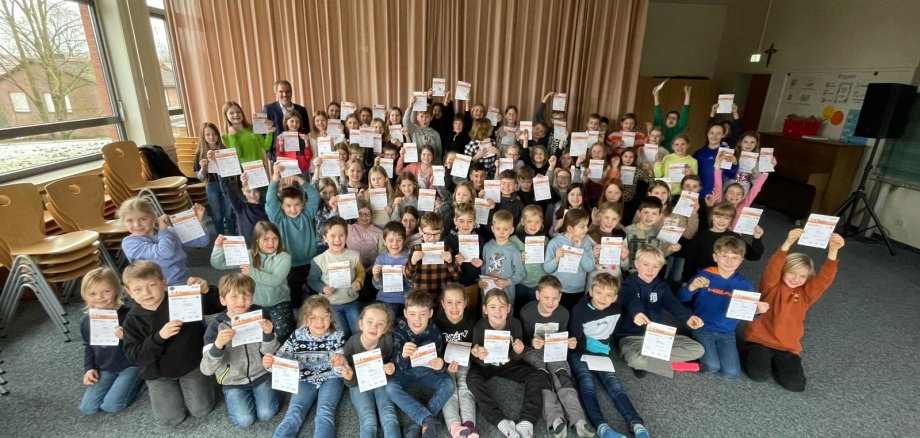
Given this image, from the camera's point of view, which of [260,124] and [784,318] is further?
[260,124]

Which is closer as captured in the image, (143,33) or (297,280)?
(297,280)

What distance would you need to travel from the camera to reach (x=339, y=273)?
2.59 metres

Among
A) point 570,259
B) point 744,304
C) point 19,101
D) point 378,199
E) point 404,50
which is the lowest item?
point 744,304

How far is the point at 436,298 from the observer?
9.40 ft

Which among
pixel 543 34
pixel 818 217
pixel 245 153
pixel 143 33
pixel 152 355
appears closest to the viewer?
pixel 152 355

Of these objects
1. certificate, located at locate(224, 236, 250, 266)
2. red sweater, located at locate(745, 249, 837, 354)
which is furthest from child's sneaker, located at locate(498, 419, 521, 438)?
red sweater, located at locate(745, 249, 837, 354)

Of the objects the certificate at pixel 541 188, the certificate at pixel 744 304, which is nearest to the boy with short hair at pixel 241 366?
the certificate at pixel 541 188

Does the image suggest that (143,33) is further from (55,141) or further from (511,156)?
(511,156)

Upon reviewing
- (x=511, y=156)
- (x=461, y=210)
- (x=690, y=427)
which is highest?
(x=511, y=156)

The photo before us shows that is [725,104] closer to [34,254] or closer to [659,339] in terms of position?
[659,339]

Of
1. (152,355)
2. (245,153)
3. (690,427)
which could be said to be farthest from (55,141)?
(690,427)

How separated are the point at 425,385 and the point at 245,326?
1.09m

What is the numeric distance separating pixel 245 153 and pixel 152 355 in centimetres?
265

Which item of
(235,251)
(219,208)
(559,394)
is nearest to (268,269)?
(235,251)
